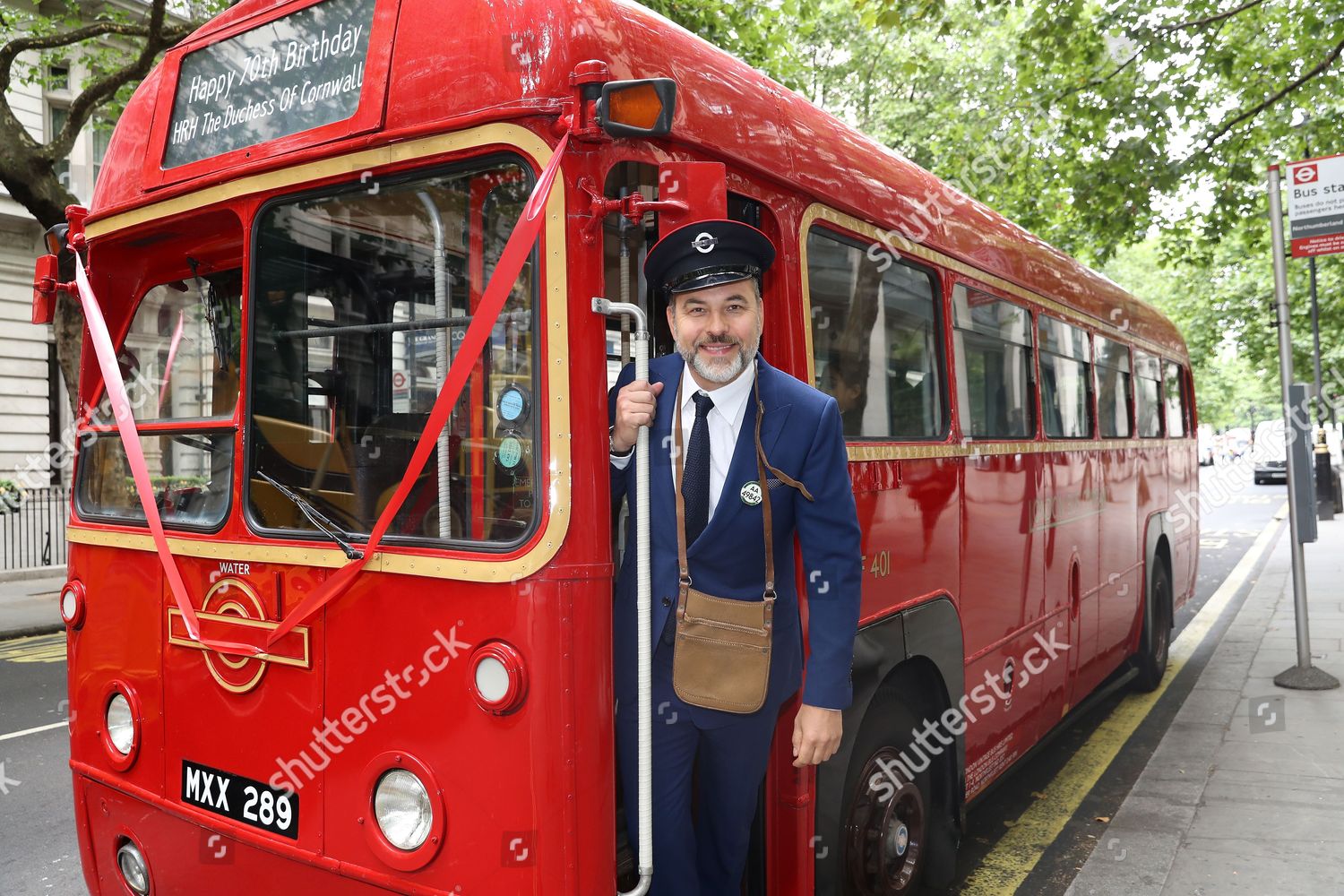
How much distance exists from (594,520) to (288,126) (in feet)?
4.57

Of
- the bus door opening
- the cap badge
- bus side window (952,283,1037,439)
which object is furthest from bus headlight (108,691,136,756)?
bus side window (952,283,1037,439)

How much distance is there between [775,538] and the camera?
2.61m

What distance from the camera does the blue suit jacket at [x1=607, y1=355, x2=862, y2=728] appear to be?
8.28 feet

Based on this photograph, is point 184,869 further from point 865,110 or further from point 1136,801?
point 865,110

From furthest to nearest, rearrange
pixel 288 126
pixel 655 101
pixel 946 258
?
pixel 946 258 → pixel 288 126 → pixel 655 101

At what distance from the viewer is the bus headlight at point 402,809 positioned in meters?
2.48

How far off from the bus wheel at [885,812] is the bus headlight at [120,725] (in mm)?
2237

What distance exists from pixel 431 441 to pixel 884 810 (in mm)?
2141

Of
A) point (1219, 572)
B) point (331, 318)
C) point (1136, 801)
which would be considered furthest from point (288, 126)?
point (1219, 572)

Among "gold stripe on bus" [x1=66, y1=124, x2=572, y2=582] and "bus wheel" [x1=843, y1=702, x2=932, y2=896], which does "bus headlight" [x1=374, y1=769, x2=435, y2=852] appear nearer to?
"gold stripe on bus" [x1=66, y1=124, x2=572, y2=582]

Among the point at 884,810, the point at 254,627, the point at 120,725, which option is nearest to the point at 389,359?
→ the point at 254,627

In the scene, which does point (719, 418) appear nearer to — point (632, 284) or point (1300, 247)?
point (632, 284)

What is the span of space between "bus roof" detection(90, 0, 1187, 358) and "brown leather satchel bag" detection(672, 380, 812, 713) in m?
1.06

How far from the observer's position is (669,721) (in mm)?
2547
